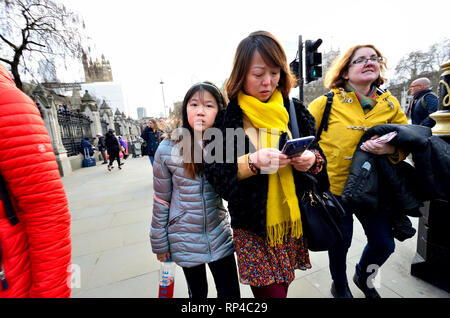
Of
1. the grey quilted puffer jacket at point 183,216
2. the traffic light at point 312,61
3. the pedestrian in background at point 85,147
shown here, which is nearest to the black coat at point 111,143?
the pedestrian in background at point 85,147

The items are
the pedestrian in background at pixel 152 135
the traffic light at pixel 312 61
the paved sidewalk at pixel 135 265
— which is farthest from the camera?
the pedestrian in background at pixel 152 135

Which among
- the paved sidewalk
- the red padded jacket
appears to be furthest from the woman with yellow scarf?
the paved sidewalk

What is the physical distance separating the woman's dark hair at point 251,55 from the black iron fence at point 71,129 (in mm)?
12166

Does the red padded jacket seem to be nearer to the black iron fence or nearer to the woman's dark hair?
the woman's dark hair

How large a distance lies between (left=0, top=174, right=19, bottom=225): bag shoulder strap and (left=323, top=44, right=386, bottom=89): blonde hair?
2169mm

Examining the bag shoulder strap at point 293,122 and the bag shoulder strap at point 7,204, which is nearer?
the bag shoulder strap at point 7,204

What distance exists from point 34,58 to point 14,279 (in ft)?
40.5

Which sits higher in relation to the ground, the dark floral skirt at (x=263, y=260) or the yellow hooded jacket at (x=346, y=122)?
the yellow hooded jacket at (x=346, y=122)

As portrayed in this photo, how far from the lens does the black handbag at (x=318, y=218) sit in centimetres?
116

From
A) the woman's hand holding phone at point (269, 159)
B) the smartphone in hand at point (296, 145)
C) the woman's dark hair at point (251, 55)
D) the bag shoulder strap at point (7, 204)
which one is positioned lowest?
the bag shoulder strap at point (7, 204)

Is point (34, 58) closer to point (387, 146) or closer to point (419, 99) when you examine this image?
point (387, 146)

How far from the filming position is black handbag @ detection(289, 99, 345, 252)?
116 centimetres

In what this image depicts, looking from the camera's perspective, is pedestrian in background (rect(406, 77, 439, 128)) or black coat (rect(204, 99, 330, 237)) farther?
pedestrian in background (rect(406, 77, 439, 128))

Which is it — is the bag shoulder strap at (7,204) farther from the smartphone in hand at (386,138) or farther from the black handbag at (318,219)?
the smartphone in hand at (386,138)
